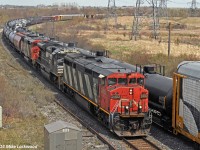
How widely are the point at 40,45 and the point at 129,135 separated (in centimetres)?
2145

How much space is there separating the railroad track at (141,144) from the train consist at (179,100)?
1374 mm

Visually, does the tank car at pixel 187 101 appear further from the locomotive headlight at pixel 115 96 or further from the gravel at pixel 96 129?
the locomotive headlight at pixel 115 96

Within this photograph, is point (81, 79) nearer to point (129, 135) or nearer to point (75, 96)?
point (75, 96)

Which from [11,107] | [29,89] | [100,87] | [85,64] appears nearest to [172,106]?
[100,87]

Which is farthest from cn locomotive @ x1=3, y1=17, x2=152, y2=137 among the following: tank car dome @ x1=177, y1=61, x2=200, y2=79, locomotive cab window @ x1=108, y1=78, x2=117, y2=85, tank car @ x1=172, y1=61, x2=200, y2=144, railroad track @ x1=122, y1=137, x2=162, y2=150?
tank car dome @ x1=177, y1=61, x2=200, y2=79

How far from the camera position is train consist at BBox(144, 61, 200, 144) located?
52.4 feet

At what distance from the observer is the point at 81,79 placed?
23.6 meters

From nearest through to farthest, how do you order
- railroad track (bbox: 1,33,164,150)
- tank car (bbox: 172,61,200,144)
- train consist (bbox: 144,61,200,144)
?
tank car (bbox: 172,61,200,144) → train consist (bbox: 144,61,200,144) → railroad track (bbox: 1,33,164,150)

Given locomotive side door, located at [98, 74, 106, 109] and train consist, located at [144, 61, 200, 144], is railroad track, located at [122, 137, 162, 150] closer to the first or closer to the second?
train consist, located at [144, 61, 200, 144]

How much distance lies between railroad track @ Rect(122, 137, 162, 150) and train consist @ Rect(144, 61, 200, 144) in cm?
137

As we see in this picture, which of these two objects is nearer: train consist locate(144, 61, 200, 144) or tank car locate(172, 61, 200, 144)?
tank car locate(172, 61, 200, 144)

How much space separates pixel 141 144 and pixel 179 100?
2605 millimetres

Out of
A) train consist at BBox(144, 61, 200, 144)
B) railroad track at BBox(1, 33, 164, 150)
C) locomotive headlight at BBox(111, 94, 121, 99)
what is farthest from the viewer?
locomotive headlight at BBox(111, 94, 121, 99)

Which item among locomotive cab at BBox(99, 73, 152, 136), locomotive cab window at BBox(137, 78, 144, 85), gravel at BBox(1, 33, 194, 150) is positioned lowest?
gravel at BBox(1, 33, 194, 150)
